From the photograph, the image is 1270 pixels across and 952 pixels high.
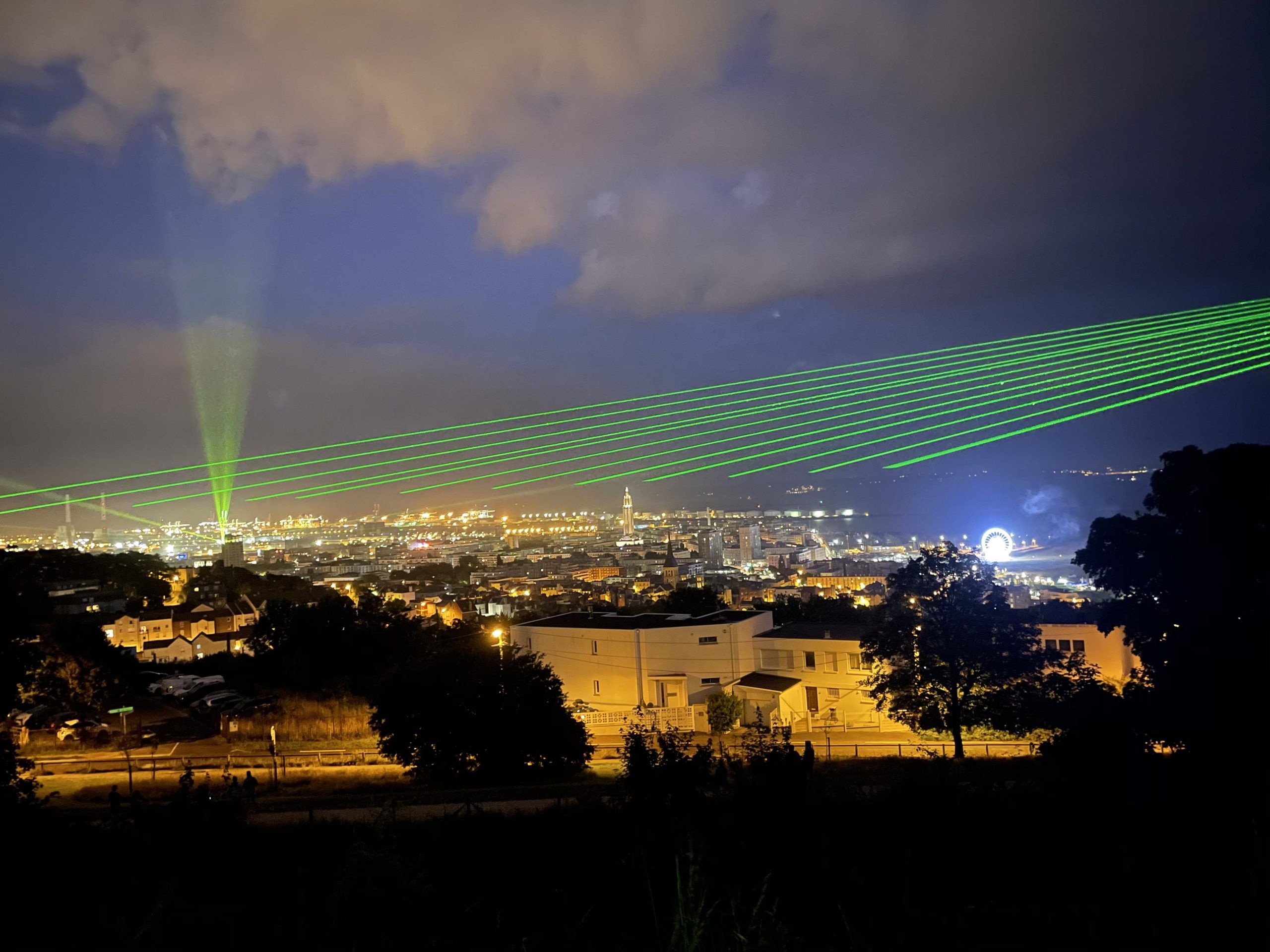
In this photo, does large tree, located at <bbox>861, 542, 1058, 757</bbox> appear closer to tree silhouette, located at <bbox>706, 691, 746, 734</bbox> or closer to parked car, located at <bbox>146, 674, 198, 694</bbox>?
tree silhouette, located at <bbox>706, 691, 746, 734</bbox>

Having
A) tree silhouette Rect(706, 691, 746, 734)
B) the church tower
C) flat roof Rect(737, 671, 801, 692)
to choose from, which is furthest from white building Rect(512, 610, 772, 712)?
the church tower

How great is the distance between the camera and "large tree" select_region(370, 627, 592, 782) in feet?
38.2

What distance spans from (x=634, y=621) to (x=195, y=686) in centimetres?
1110

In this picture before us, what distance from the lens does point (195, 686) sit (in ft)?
64.5

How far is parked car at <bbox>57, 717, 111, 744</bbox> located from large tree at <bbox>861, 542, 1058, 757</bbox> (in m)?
14.5

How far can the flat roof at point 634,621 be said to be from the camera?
20203mm

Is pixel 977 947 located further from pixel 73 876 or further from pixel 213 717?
pixel 213 717

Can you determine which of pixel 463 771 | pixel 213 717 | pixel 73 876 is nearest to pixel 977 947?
pixel 73 876

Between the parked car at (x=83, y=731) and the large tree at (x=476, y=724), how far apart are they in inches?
241

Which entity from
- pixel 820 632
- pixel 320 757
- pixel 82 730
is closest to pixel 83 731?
pixel 82 730

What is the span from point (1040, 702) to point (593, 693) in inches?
441

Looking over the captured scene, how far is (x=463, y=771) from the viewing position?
457 inches

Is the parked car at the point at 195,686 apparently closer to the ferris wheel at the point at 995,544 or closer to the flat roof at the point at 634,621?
the flat roof at the point at 634,621

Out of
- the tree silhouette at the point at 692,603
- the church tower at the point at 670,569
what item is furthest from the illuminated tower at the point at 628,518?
the tree silhouette at the point at 692,603
